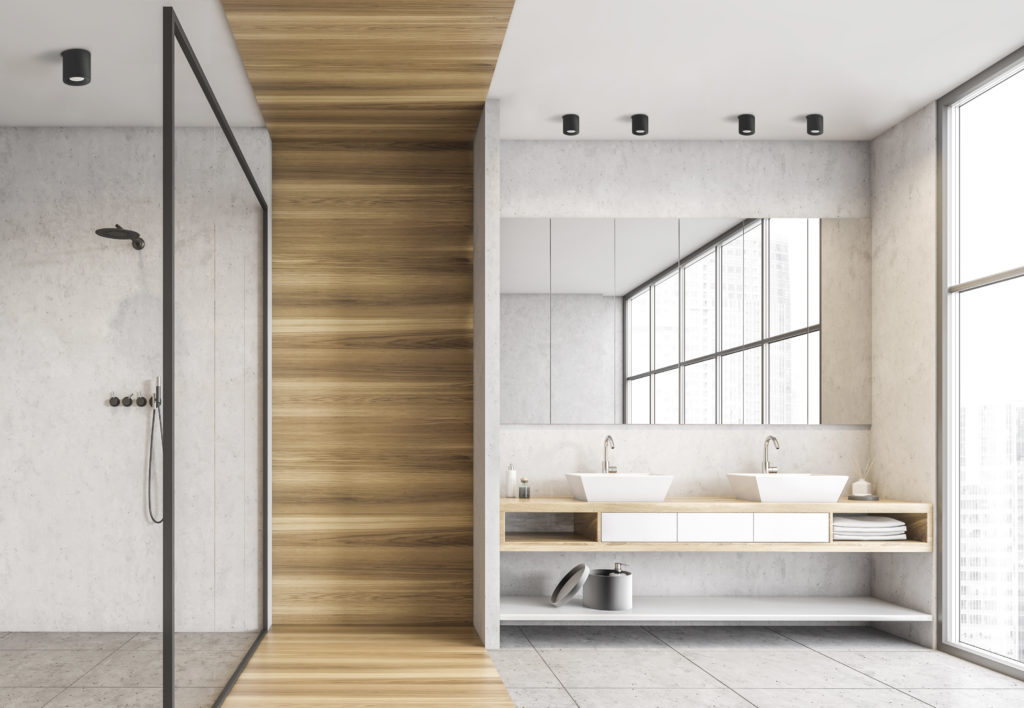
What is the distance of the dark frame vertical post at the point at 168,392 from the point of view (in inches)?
113

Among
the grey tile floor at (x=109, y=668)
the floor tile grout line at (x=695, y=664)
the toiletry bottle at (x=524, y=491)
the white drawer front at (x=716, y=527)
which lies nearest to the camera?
the grey tile floor at (x=109, y=668)

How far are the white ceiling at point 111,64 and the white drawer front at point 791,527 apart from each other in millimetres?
3459

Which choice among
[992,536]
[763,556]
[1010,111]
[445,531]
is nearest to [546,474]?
[445,531]

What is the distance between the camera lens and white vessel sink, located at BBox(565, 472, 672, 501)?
194 inches

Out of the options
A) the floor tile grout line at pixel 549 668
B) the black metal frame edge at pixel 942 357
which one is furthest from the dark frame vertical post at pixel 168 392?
the black metal frame edge at pixel 942 357

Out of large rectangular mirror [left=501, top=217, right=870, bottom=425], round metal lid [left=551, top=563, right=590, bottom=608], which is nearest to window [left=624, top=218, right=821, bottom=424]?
large rectangular mirror [left=501, top=217, right=870, bottom=425]

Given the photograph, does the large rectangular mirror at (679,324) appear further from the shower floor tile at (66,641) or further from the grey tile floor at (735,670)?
the shower floor tile at (66,641)

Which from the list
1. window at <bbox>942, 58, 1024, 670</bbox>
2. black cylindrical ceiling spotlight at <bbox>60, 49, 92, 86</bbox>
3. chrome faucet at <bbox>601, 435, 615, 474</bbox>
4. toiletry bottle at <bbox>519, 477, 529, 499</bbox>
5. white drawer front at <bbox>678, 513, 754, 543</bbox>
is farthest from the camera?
chrome faucet at <bbox>601, 435, 615, 474</bbox>

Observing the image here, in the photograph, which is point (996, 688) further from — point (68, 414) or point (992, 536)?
point (68, 414)

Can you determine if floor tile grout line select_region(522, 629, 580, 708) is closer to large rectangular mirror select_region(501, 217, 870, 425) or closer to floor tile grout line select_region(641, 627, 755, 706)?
floor tile grout line select_region(641, 627, 755, 706)

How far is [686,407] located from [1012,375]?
1.76 meters

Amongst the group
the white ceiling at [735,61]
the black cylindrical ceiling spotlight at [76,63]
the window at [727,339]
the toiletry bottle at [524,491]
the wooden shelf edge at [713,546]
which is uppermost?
the white ceiling at [735,61]

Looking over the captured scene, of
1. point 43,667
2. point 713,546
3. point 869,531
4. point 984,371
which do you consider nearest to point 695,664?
point 713,546

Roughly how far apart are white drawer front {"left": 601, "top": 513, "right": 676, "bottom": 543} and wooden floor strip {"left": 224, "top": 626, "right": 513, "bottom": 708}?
91cm
